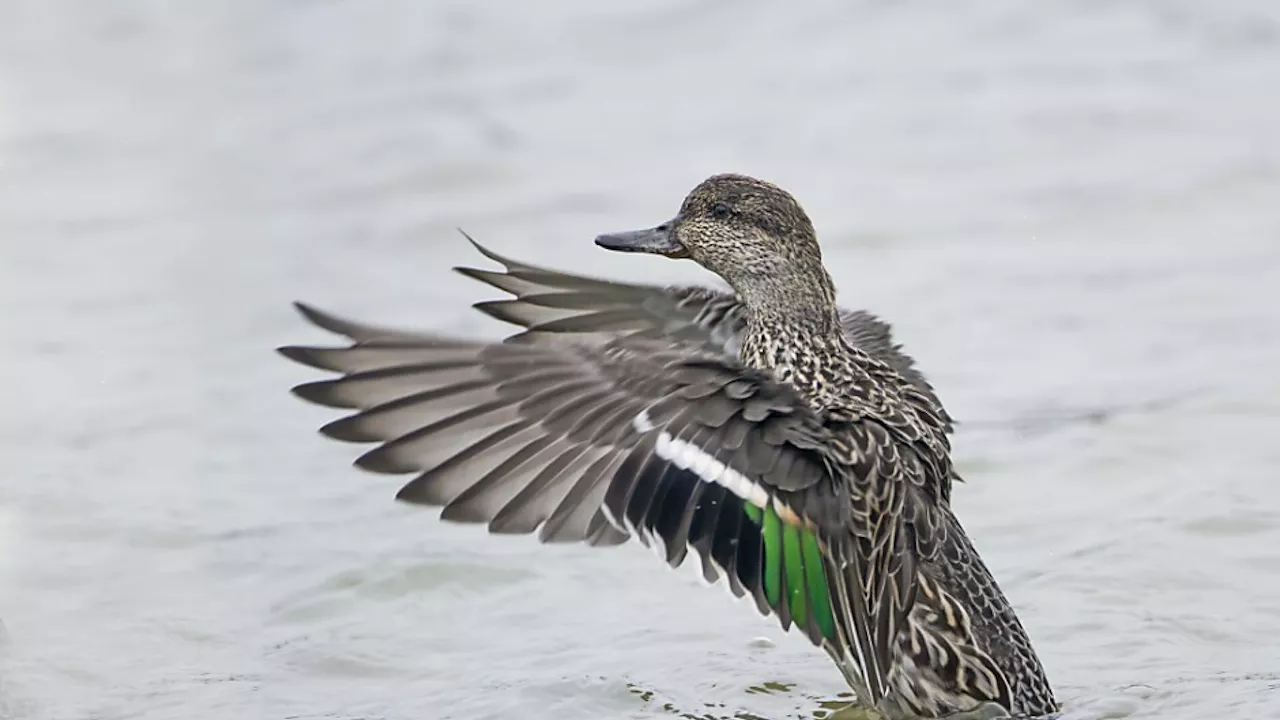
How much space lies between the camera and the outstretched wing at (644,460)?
604 cm

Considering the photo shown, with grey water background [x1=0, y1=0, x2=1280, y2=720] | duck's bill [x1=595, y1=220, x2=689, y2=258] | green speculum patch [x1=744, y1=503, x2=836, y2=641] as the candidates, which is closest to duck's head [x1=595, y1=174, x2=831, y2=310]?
duck's bill [x1=595, y1=220, x2=689, y2=258]

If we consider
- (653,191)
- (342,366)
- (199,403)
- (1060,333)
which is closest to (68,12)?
(653,191)

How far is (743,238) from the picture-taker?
277 inches

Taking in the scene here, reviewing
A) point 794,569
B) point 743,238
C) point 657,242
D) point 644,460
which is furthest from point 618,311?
point 794,569

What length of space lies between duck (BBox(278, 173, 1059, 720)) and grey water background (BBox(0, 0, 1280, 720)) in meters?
0.67

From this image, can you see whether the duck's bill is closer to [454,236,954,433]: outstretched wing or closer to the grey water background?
[454,236,954,433]: outstretched wing

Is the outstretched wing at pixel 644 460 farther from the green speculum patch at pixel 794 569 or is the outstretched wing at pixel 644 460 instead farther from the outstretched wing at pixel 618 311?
the outstretched wing at pixel 618 311

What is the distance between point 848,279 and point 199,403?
3268 millimetres

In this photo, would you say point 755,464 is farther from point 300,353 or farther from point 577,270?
point 577,270

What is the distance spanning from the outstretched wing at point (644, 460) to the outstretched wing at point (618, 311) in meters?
0.71

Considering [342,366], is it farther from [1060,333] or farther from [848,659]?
[1060,333]

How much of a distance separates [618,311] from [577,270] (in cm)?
356

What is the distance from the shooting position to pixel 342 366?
6023 millimetres

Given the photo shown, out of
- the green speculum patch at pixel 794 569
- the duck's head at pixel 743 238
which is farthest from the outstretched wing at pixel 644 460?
the duck's head at pixel 743 238
